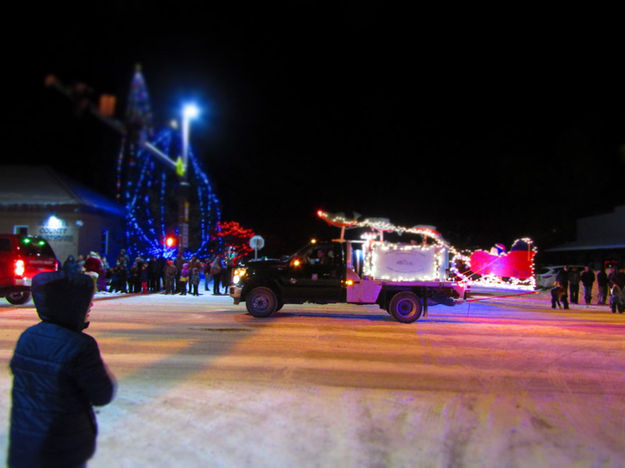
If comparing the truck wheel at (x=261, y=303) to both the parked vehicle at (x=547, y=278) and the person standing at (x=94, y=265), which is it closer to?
the person standing at (x=94, y=265)

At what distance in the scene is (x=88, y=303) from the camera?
2.76 metres

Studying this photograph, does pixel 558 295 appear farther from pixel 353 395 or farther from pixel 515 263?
pixel 353 395

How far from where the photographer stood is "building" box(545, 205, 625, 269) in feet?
107

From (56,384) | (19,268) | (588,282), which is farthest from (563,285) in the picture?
(56,384)

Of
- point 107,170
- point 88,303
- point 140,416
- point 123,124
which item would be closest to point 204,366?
point 140,416

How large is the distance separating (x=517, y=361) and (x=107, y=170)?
3177 centimetres

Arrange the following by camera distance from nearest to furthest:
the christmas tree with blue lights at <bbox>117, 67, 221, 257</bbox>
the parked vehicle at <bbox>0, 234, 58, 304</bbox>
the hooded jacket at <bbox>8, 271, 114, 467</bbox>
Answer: the hooded jacket at <bbox>8, 271, 114, 467</bbox> < the parked vehicle at <bbox>0, 234, 58, 304</bbox> < the christmas tree with blue lights at <bbox>117, 67, 221, 257</bbox>

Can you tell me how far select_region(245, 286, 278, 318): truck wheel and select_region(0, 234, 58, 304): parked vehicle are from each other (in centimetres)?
666

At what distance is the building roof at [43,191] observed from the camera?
26781 millimetres

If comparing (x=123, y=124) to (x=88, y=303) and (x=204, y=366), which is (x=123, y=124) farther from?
(x=88, y=303)

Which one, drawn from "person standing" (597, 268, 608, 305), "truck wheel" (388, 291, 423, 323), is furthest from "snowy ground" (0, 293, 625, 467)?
"person standing" (597, 268, 608, 305)

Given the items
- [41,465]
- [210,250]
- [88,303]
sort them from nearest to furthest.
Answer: [41,465] < [88,303] < [210,250]

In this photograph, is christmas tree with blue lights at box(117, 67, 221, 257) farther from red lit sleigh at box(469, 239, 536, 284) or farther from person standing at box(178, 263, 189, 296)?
red lit sleigh at box(469, 239, 536, 284)

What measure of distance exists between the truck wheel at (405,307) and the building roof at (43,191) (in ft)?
66.9
